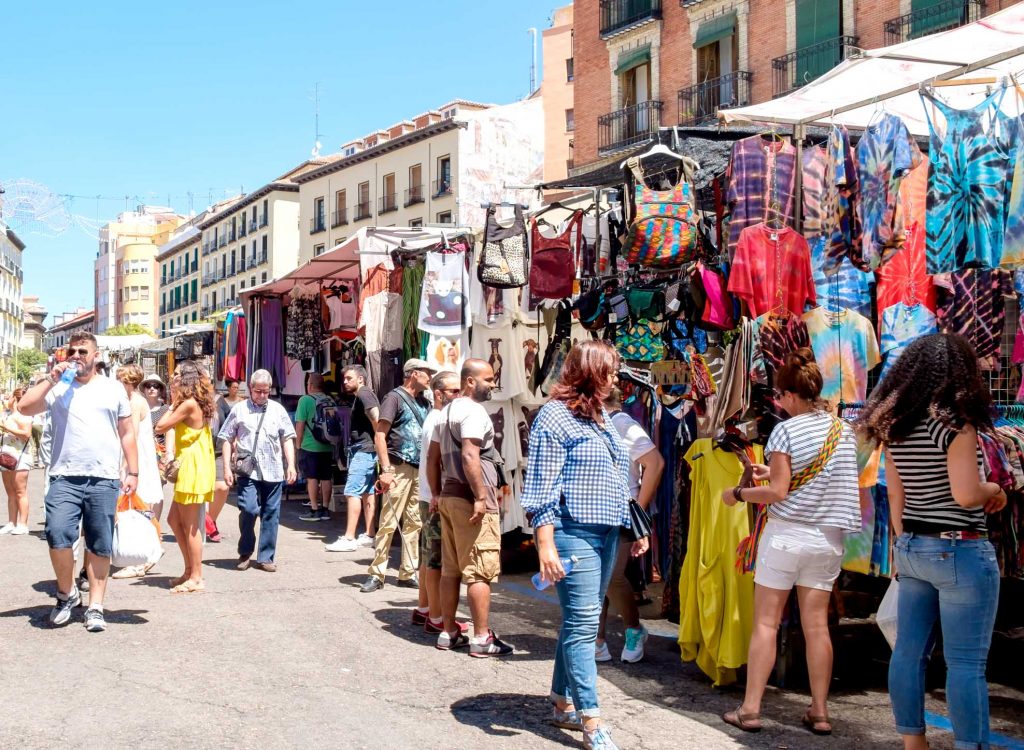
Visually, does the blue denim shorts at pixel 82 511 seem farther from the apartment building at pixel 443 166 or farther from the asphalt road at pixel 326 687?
the apartment building at pixel 443 166

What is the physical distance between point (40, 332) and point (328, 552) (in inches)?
5431

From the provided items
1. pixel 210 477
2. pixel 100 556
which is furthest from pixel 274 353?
pixel 100 556

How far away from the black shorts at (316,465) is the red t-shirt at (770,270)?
8131mm

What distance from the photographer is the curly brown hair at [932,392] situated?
13.1ft

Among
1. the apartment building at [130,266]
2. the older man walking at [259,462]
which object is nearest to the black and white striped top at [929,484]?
the older man walking at [259,462]

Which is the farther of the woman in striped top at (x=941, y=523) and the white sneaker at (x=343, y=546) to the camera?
the white sneaker at (x=343, y=546)

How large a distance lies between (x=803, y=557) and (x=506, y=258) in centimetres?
431

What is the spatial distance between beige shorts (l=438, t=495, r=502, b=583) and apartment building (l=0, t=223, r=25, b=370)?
96.4 m

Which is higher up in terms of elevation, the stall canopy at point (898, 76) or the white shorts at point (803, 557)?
the stall canopy at point (898, 76)

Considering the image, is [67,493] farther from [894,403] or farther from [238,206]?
[238,206]

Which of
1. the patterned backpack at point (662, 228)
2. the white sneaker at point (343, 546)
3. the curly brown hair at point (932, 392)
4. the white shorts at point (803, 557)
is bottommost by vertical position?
the white sneaker at point (343, 546)

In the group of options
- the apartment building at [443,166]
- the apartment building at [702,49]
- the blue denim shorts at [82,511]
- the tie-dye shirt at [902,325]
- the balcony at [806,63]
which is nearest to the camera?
the tie-dye shirt at [902,325]

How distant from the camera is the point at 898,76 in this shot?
6.76m

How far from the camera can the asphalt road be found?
4785 mm
